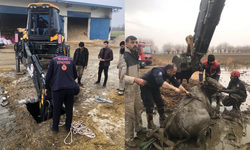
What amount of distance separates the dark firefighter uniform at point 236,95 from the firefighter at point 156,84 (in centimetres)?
67

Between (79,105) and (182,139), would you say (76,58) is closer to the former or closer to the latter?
(79,105)

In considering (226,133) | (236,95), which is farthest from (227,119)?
(236,95)

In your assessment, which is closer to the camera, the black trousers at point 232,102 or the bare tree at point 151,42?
the bare tree at point 151,42

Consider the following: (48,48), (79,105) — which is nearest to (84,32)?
(48,48)

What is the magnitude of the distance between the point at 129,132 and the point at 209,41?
156 centimetres

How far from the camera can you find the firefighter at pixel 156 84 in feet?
7.29

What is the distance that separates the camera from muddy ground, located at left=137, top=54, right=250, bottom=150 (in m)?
2.19

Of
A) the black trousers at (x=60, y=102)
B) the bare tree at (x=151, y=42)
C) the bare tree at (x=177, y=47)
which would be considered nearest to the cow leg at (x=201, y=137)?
the bare tree at (x=177, y=47)

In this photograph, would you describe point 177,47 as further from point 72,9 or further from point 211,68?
point 72,9

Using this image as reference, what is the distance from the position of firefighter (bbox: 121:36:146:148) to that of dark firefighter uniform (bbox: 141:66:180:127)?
190 mm

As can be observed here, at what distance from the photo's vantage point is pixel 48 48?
6008 millimetres

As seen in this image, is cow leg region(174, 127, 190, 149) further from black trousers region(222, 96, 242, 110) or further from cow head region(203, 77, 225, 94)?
black trousers region(222, 96, 242, 110)

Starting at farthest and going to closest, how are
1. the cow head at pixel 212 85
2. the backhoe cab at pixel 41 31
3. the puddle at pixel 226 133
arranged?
1. the backhoe cab at pixel 41 31
2. the cow head at pixel 212 85
3. the puddle at pixel 226 133

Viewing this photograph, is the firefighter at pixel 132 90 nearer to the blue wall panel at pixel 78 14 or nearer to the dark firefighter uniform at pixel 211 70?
the dark firefighter uniform at pixel 211 70
